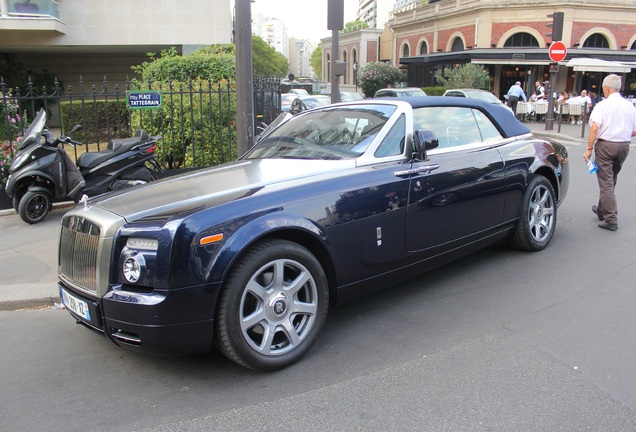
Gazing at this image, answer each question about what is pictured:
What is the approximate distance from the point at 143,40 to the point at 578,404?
20.2m

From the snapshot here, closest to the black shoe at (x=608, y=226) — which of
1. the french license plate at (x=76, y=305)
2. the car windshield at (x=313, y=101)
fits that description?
the french license plate at (x=76, y=305)

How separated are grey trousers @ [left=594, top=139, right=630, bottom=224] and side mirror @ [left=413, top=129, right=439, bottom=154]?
3338mm

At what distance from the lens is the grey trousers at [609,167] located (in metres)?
6.48

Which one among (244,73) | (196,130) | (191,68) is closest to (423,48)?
(191,68)

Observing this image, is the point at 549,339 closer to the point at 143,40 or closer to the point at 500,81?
the point at 143,40

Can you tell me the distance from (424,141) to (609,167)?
3.58 metres

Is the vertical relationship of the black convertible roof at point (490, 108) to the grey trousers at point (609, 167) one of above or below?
above

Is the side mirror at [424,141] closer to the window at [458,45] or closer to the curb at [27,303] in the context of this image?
the curb at [27,303]

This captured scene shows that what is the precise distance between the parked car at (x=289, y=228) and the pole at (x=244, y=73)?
1.79 m

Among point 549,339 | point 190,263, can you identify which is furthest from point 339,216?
point 549,339

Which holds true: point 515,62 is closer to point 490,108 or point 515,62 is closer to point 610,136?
point 610,136

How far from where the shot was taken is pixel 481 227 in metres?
4.91

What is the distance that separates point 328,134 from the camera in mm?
4566

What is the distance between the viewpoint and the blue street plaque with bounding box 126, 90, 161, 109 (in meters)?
8.30
